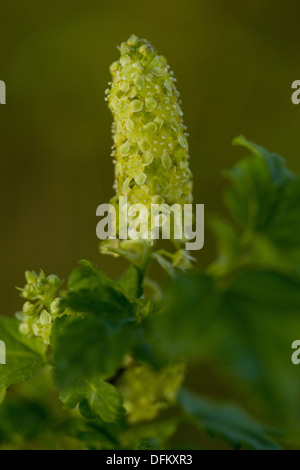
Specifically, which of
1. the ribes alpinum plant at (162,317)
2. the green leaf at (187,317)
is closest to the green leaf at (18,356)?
the ribes alpinum plant at (162,317)

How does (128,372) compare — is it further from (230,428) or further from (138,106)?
(138,106)

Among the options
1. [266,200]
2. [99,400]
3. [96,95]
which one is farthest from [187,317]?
[96,95]

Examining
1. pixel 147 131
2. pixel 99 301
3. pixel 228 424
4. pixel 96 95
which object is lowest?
pixel 228 424

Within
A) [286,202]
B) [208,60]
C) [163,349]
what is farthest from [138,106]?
[208,60]

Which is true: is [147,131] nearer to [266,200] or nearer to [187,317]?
[266,200]

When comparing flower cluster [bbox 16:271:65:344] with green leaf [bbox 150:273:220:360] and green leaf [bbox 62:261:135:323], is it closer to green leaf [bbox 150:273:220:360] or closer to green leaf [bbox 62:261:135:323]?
green leaf [bbox 62:261:135:323]

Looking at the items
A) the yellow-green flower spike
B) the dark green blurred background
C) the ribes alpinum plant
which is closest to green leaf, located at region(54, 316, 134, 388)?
the ribes alpinum plant
